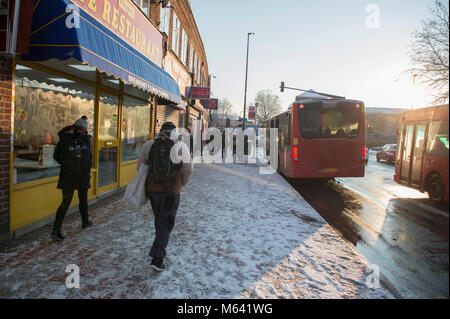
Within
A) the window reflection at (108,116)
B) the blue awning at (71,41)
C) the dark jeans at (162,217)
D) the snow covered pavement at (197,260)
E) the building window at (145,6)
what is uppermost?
the building window at (145,6)

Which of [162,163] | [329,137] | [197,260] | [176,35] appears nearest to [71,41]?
[162,163]

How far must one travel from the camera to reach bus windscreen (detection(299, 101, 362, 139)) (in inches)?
365

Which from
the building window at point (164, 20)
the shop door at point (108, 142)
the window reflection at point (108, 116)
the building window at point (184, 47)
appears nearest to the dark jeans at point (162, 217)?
the shop door at point (108, 142)

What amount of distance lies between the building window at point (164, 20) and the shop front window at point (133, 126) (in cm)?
329

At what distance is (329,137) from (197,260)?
6.91 metres

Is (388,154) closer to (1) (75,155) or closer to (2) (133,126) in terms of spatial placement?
(2) (133,126)

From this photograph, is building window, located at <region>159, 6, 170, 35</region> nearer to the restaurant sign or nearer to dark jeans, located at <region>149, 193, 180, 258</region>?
the restaurant sign

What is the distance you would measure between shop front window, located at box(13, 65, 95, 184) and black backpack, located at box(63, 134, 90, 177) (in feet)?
2.74

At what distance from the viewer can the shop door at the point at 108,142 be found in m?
7.03

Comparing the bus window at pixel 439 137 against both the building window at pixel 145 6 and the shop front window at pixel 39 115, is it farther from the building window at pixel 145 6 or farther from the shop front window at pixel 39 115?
the building window at pixel 145 6

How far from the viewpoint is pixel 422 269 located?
12.9 feet

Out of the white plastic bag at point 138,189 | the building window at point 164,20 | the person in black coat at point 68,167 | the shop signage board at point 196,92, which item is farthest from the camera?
the shop signage board at point 196,92

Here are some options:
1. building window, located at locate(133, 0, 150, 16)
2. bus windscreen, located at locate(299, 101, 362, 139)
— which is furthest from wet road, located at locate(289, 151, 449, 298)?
building window, located at locate(133, 0, 150, 16)
